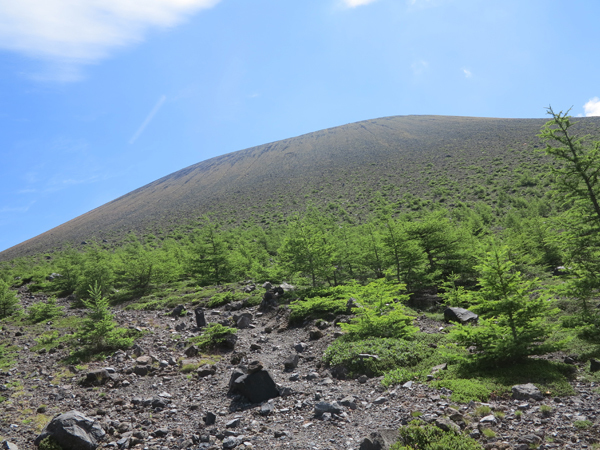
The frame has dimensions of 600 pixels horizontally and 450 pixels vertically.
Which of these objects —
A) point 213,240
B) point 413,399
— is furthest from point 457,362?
point 213,240

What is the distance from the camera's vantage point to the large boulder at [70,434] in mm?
6059

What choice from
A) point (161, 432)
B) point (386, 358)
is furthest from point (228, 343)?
point (386, 358)

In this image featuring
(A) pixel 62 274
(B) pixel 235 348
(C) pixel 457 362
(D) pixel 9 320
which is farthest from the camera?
(A) pixel 62 274

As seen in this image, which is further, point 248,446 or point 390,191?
point 390,191

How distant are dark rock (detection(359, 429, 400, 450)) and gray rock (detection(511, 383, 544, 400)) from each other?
289 cm

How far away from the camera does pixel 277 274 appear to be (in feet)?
77.6

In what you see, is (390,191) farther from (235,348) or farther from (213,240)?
(235,348)

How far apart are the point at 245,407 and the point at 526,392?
250 inches

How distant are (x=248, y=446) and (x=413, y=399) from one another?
12.1 ft

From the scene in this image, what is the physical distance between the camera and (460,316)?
12500 millimetres

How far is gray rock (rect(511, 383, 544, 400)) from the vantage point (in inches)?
249

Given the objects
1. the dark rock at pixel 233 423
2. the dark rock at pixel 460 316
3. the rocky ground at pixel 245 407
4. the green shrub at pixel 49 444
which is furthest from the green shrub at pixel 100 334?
the dark rock at pixel 460 316

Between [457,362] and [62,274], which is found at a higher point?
[62,274]

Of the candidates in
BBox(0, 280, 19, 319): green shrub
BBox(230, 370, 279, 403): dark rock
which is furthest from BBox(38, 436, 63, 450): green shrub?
BBox(0, 280, 19, 319): green shrub
